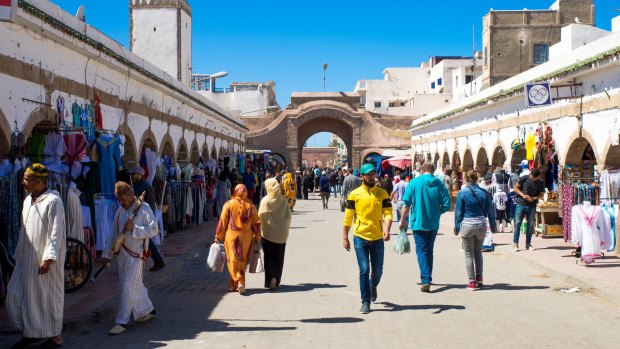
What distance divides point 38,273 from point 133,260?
111 cm

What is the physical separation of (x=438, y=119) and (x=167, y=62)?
40.1 feet

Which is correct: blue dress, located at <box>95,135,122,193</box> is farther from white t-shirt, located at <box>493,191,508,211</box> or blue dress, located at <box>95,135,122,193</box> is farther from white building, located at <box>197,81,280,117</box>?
white building, located at <box>197,81,280,117</box>

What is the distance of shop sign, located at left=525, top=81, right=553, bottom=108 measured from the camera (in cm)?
1443

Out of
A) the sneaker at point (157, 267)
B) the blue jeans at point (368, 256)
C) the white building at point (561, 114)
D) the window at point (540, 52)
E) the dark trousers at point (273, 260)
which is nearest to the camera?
the blue jeans at point (368, 256)

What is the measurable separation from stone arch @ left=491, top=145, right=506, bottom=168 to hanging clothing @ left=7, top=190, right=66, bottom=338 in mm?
17801

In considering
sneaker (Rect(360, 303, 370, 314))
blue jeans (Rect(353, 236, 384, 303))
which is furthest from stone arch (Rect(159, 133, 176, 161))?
sneaker (Rect(360, 303, 370, 314))

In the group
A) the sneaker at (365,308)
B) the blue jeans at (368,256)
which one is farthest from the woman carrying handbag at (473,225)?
the sneaker at (365,308)

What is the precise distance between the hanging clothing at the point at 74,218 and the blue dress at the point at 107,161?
1535mm

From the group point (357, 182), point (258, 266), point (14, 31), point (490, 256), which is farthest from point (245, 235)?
point (357, 182)

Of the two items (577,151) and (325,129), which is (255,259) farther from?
(325,129)

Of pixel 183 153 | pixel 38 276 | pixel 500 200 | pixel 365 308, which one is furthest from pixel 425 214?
pixel 183 153

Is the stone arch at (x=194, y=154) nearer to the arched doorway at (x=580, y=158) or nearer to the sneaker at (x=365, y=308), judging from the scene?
the arched doorway at (x=580, y=158)

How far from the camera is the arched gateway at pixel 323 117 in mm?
44531

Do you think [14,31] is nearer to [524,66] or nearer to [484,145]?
[484,145]
